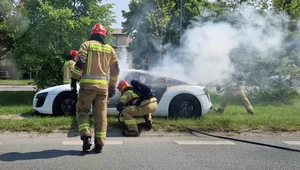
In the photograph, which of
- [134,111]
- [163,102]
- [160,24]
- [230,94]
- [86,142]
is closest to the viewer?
[86,142]

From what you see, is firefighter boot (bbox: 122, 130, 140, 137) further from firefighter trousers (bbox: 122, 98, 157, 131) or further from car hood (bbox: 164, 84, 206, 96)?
car hood (bbox: 164, 84, 206, 96)

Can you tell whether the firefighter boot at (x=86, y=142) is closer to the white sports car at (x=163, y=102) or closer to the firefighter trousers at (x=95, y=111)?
the firefighter trousers at (x=95, y=111)

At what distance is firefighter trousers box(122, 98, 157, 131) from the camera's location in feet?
22.0

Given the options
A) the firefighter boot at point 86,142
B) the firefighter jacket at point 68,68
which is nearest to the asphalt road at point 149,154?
the firefighter boot at point 86,142

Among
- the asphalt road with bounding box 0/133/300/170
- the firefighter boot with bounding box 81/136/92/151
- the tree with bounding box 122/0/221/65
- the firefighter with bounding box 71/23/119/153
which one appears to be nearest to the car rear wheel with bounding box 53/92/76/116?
the asphalt road with bounding box 0/133/300/170

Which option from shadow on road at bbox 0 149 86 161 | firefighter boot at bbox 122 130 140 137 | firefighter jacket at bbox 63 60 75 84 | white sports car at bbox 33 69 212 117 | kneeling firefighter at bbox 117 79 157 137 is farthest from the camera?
firefighter jacket at bbox 63 60 75 84

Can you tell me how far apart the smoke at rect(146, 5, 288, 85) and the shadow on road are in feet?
14.1

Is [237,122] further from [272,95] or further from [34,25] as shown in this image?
[34,25]

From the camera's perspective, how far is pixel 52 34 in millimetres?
12055

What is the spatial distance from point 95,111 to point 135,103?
1.41 m

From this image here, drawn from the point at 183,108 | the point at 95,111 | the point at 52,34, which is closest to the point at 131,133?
the point at 95,111

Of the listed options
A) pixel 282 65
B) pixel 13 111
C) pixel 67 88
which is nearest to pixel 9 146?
pixel 67 88

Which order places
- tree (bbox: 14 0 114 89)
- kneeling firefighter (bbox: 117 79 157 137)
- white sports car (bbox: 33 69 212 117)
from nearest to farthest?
kneeling firefighter (bbox: 117 79 157 137) < white sports car (bbox: 33 69 212 117) < tree (bbox: 14 0 114 89)

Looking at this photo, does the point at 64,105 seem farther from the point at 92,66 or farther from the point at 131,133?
the point at 92,66
